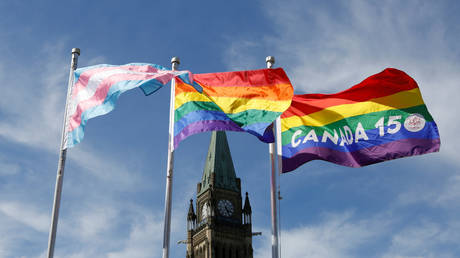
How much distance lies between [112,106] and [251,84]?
4.64 m

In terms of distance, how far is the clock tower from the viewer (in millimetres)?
99875

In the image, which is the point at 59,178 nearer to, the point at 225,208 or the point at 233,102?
the point at 233,102

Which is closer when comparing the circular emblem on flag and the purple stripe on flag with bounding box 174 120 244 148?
the purple stripe on flag with bounding box 174 120 244 148

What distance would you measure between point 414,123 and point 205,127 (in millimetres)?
7001

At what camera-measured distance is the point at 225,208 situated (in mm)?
103688

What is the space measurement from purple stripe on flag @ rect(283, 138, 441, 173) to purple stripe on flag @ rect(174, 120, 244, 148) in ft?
7.54

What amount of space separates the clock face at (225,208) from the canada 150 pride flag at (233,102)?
81.8 metres

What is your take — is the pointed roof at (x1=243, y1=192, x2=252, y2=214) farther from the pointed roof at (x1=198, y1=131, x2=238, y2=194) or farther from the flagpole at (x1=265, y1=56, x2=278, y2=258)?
the flagpole at (x1=265, y1=56, x2=278, y2=258)

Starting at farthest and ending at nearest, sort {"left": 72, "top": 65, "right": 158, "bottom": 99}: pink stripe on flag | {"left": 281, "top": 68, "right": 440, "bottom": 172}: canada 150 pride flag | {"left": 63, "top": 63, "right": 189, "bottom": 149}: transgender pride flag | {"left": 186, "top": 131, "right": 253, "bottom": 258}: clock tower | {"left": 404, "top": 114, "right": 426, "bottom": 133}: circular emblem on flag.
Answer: {"left": 186, "top": 131, "right": 253, "bottom": 258}: clock tower, {"left": 72, "top": 65, "right": 158, "bottom": 99}: pink stripe on flag, {"left": 404, "top": 114, "right": 426, "bottom": 133}: circular emblem on flag, {"left": 281, "top": 68, "right": 440, "bottom": 172}: canada 150 pride flag, {"left": 63, "top": 63, "right": 189, "bottom": 149}: transgender pride flag

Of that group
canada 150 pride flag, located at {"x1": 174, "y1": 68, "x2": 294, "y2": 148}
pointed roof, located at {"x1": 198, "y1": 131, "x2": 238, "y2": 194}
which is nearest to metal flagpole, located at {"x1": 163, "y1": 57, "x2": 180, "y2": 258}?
canada 150 pride flag, located at {"x1": 174, "y1": 68, "x2": 294, "y2": 148}

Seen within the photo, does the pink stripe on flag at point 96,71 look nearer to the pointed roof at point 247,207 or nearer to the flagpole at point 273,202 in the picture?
the flagpole at point 273,202

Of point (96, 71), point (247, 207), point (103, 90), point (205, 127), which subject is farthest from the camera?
point (247, 207)

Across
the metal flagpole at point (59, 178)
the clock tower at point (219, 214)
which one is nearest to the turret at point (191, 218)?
the clock tower at point (219, 214)

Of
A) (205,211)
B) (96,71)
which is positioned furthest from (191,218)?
(96,71)
